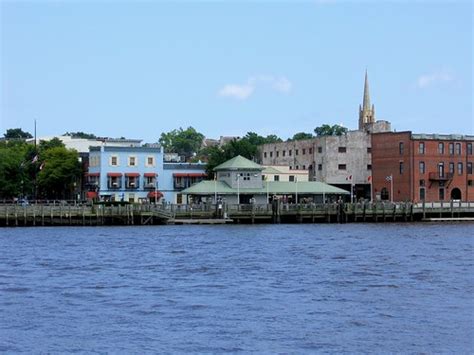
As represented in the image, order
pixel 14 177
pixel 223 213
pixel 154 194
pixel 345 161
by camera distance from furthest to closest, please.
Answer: pixel 345 161 < pixel 14 177 < pixel 154 194 < pixel 223 213

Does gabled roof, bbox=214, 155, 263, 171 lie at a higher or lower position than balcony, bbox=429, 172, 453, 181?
Result: higher

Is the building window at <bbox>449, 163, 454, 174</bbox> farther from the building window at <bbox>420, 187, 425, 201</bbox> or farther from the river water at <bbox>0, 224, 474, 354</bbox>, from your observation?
the river water at <bbox>0, 224, 474, 354</bbox>

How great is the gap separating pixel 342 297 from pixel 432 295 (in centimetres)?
422

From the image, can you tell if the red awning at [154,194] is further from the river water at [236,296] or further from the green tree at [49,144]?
the river water at [236,296]

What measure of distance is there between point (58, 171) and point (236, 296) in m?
96.1

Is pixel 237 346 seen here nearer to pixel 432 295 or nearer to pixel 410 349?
pixel 410 349

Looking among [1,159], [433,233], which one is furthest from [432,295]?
[1,159]

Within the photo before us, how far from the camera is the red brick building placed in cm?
12825

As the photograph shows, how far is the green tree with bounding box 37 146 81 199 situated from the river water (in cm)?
5940

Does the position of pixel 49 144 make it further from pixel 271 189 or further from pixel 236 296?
pixel 236 296

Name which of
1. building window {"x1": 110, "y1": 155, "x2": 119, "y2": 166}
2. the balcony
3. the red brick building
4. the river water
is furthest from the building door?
the river water

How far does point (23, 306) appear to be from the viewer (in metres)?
40.1

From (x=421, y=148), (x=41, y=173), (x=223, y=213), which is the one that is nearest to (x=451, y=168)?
(x=421, y=148)

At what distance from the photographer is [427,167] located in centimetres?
12875
